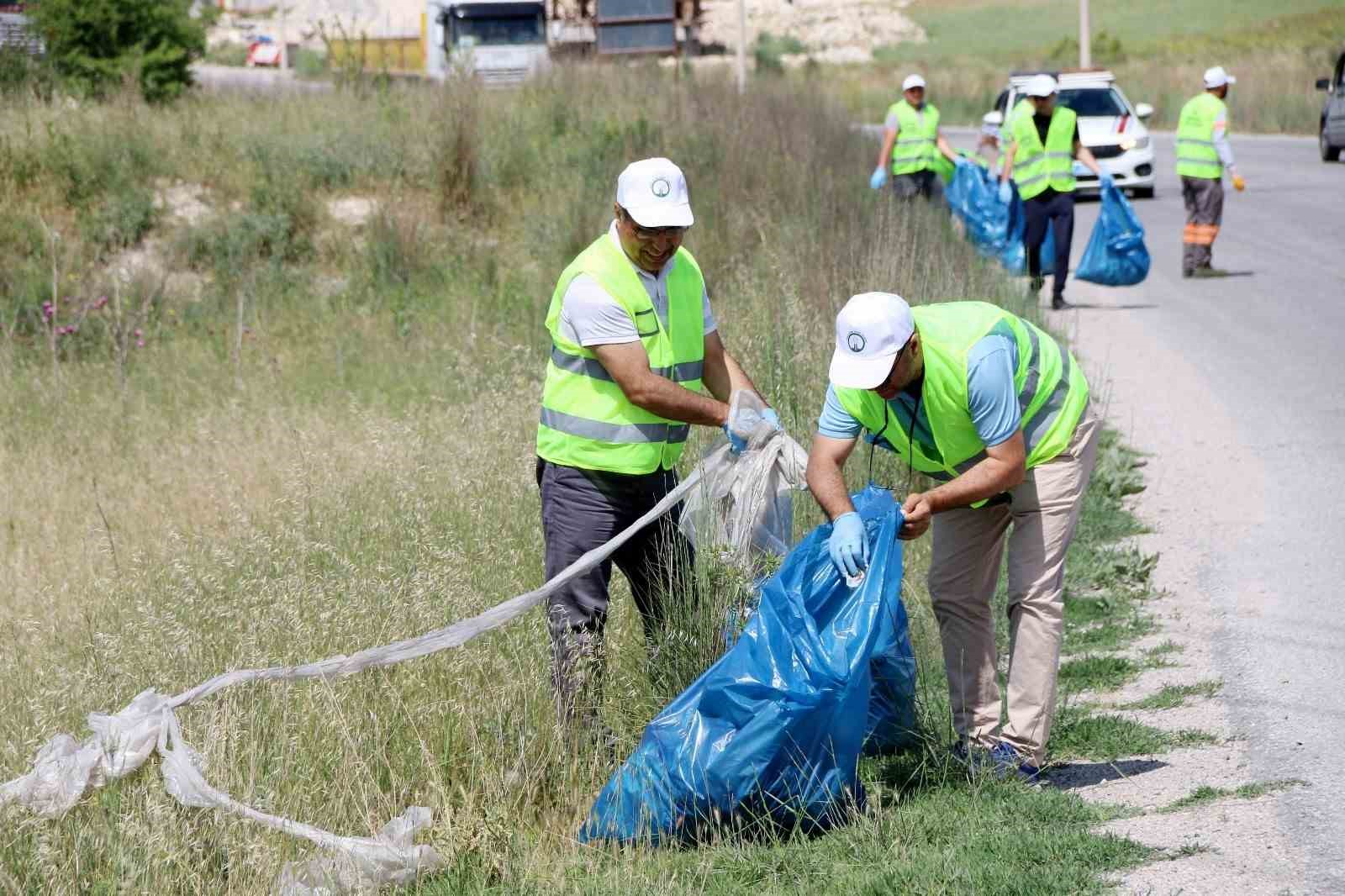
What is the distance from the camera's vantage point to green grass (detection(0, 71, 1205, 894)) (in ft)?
14.0

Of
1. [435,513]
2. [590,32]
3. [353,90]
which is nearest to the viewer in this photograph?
[435,513]

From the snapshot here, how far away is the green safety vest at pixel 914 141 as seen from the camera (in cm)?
1372

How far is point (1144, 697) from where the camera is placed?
17.7 feet

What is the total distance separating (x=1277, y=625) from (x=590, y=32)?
2401cm

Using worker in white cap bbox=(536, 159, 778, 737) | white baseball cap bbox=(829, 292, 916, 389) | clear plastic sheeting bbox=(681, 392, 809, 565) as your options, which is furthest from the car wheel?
white baseball cap bbox=(829, 292, 916, 389)

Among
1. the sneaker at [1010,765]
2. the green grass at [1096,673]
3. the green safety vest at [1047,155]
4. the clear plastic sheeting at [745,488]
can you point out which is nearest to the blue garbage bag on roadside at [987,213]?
the green safety vest at [1047,155]

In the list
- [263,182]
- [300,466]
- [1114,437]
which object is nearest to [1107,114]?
[263,182]

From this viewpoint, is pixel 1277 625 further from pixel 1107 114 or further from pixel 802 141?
pixel 1107 114

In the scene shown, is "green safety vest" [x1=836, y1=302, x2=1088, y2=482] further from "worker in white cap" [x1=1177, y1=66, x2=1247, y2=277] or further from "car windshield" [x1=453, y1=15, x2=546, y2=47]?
"car windshield" [x1=453, y1=15, x2=546, y2=47]

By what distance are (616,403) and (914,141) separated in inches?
378

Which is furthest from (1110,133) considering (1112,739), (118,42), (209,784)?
(209,784)

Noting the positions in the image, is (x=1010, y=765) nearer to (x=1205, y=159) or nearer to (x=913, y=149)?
(x=913, y=149)

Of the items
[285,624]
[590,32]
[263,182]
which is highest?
[590,32]

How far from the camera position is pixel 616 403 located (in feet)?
15.7
